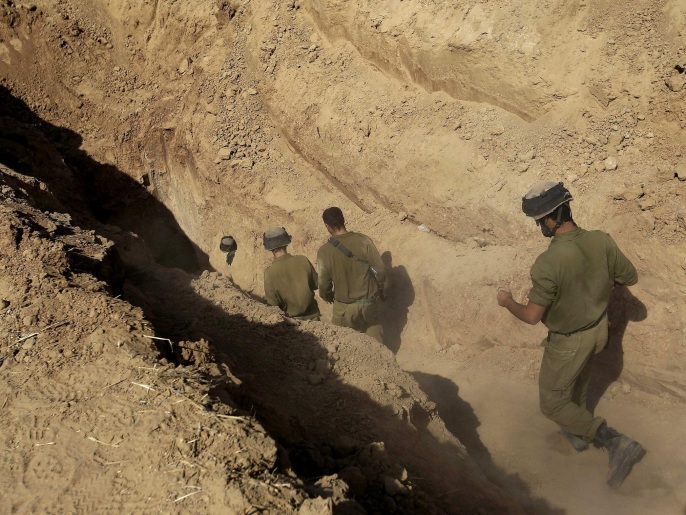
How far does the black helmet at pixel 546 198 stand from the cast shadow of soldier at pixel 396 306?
3.04m

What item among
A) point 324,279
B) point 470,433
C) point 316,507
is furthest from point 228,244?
point 316,507

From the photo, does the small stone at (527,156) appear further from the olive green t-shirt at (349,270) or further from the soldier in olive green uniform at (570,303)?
the soldier in olive green uniform at (570,303)

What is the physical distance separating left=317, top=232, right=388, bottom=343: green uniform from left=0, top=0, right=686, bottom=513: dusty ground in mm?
945

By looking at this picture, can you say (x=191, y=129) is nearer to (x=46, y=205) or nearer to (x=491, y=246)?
(x=46, y=205)

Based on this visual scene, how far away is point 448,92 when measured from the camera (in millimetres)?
6695

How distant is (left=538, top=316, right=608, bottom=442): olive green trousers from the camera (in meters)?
3.98

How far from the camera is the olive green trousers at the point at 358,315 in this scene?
5785 millimetres

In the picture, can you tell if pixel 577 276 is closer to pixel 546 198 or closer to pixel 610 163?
pixel 546 198

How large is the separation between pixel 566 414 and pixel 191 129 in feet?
23.1

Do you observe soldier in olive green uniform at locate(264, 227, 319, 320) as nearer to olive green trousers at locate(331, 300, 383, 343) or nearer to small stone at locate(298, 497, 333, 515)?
olive green trousers at locate(331, 300, 383, 343)

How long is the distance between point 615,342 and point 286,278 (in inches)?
129

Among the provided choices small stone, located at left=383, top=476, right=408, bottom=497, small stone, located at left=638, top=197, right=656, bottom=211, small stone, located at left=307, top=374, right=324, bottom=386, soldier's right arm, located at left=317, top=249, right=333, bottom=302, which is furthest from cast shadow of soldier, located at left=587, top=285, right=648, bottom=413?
small stone, located at left=383, top=476, right=408, bottom=497

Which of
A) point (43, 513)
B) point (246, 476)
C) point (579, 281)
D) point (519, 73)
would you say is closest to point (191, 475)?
point (246, 476)

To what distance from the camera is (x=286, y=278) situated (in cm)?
557
